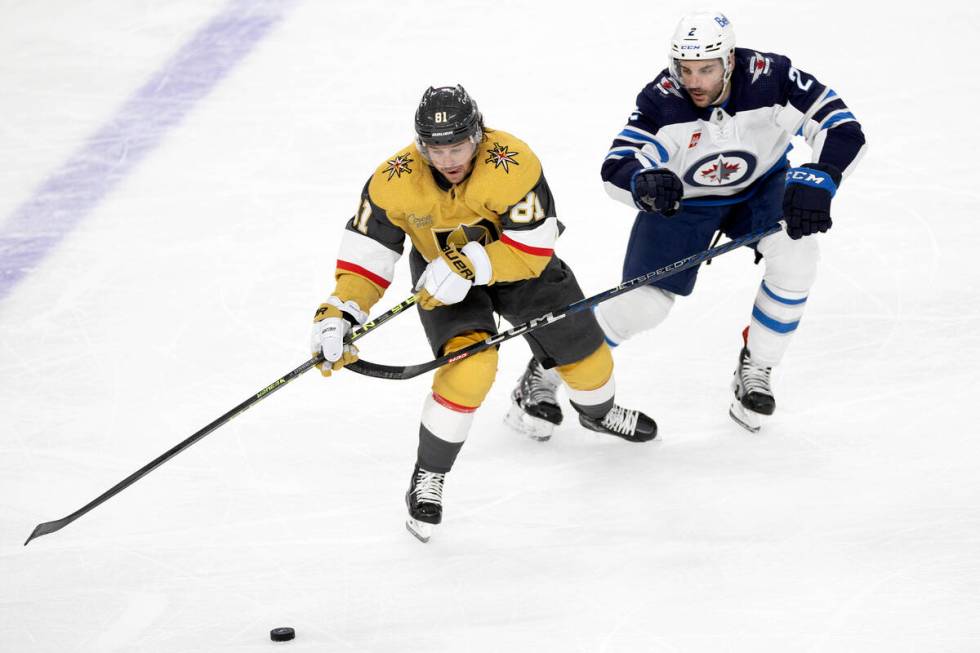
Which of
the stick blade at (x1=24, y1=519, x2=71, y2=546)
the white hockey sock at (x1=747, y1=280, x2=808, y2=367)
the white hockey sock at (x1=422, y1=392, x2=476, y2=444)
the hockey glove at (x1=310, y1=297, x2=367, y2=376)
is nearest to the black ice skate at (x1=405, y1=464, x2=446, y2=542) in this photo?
the white hockey sock at (x1=422, y1=392, x2=476, y2=444)

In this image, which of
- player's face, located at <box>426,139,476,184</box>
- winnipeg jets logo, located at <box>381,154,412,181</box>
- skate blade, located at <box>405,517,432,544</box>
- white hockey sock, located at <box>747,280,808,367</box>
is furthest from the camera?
white hockey sock, located at <box>747,280,808,367</box>

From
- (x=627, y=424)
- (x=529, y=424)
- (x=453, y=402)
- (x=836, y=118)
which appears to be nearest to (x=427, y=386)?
(x=529, y=424)

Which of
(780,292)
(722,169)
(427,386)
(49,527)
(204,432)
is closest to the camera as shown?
(204,432)

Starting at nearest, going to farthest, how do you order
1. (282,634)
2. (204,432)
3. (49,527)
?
(282,634), (204,432), (49,527)

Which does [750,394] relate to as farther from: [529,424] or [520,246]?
[520,246]

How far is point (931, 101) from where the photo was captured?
15.6 feet

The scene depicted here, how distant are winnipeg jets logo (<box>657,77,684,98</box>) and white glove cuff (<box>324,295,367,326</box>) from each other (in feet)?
3.28

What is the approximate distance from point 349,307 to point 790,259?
3.98 feet

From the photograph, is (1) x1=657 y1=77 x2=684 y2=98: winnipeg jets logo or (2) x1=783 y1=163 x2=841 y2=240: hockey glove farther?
(1) x1=657 y1=77 x2=684 y2=98: winnipeg jets logo

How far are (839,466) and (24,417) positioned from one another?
2.43 metres

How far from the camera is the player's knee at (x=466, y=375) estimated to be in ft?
9.34

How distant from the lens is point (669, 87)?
309 centimetres

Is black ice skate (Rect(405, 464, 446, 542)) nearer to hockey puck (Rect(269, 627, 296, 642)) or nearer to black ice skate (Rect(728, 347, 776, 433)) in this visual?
Answer: hockey puck (Rect(269, 627, 296, 642))

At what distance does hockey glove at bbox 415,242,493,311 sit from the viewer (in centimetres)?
278
